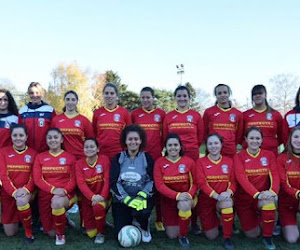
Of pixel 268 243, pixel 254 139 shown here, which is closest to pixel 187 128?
pixel 254 139

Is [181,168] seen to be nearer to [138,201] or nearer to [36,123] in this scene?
[138,201]

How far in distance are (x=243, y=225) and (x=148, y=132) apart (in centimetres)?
179

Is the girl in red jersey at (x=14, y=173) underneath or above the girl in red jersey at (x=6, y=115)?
underneath

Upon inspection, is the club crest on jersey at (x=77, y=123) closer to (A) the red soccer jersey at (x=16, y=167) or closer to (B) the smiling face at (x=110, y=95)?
(B) the smiling face at (x=110, y=95)

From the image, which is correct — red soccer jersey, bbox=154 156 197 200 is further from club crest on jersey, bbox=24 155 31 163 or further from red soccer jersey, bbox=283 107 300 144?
club crest on jersey, bbox=24 155 31 163

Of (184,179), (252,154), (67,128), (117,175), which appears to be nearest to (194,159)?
(184,179)

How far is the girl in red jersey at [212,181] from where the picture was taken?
14.3 feet

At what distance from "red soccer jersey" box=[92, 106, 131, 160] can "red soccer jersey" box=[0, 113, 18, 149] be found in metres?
1.18

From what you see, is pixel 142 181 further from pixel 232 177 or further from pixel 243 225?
pixel 243 225

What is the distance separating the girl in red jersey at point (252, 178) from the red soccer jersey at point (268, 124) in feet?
1.25

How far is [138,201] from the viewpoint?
4246 mm

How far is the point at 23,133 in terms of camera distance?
458 cm

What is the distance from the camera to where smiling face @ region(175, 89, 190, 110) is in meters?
4.98

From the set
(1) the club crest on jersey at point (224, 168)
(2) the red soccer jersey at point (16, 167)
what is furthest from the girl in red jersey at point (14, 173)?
(1) the club crest on jersey at point (224, 168)
